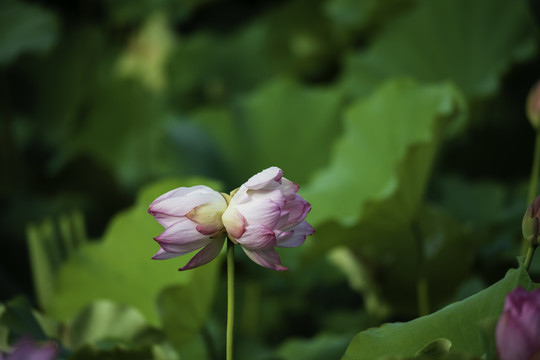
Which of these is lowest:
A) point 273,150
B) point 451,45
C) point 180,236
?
point 273,150

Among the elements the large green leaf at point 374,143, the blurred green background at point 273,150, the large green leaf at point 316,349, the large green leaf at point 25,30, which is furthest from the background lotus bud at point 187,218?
the large green leaf at point 25,30

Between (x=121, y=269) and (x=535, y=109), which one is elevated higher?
(x=535, y=109)

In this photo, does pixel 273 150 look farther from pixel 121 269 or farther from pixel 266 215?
pixel 266 215

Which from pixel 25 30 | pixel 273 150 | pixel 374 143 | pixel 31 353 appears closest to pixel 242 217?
pixel 31 353

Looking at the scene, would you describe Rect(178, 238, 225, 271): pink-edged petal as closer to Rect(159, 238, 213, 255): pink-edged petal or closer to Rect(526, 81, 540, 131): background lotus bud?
Rect(159, 238, 213, 255): pink-edged petal

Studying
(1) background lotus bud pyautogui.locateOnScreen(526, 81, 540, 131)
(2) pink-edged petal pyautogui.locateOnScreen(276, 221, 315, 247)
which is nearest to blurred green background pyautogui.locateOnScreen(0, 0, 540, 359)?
(1) background lotus bud pyautogui.locateOnScreen(526, 81, 540, 131)
